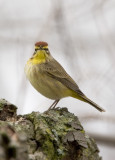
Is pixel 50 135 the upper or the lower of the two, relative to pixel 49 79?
lower

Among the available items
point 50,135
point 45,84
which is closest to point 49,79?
point 45,84

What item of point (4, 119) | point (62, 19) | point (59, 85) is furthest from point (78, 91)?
point (4, 119)

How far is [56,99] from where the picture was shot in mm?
5039

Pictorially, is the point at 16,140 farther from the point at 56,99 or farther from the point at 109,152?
the point at 109,152

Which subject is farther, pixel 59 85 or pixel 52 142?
pixel 59 85

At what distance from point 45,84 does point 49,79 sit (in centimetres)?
20

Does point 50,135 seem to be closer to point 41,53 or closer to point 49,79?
point 49,79

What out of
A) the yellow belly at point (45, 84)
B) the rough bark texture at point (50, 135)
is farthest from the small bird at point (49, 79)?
the rough bark texture at point (50, 135)

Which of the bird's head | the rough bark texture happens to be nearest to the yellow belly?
the bird's head

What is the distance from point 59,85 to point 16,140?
4213 mm

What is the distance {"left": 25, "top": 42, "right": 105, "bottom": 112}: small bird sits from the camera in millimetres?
4895

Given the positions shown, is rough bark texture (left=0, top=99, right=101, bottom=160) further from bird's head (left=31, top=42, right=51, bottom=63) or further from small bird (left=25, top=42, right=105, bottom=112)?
bird's head (left=31, top=42, right=51, bottom=63)

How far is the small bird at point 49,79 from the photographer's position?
489cm

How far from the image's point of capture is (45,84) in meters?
4.95
